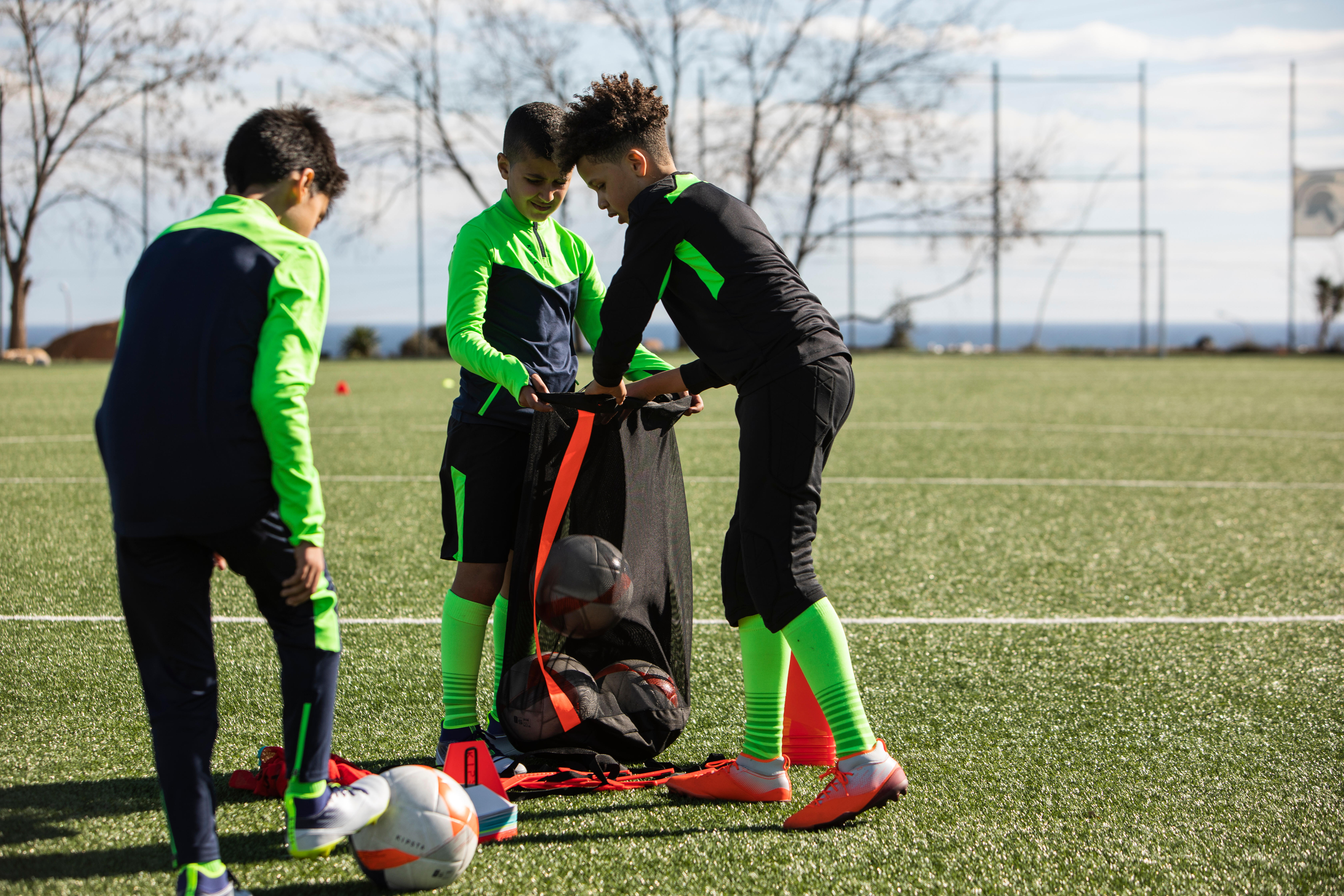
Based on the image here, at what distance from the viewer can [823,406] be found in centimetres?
255

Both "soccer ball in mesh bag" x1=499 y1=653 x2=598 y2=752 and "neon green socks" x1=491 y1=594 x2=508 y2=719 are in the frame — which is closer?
"soccer ball in mesh bag" x1=499 y1=653 x2=598 y2=752

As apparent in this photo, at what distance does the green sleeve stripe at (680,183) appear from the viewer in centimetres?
253

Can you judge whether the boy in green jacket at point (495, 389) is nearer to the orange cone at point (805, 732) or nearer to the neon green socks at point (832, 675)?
the orange cone at point (805, 732)

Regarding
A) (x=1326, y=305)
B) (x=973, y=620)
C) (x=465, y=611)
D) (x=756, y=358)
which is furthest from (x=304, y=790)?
(x=1326, y=305)

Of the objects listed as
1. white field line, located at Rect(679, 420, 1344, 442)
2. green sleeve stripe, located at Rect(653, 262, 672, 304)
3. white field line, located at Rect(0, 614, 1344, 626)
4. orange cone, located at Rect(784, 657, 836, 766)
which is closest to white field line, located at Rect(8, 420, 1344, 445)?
white field line, located at Rect(679, 420, 1344, 442)

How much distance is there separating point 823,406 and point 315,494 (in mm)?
1198

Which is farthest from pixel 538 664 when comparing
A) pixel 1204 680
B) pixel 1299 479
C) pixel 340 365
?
pixel 340 365

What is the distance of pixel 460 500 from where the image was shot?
2910mm

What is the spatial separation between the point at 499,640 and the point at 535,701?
1.05ft

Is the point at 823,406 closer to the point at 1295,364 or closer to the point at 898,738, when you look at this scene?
the point at 898,738

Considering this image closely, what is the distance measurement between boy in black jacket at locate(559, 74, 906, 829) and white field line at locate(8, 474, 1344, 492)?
5.02m

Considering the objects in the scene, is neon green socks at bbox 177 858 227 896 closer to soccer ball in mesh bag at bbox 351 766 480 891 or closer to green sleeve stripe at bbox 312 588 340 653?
soccer ball in mesh bag at bbox 351 766 480 891

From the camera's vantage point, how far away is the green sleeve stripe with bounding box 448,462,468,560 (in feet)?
9.52

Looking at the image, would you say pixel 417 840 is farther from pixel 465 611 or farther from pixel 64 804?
pixel 64 804
